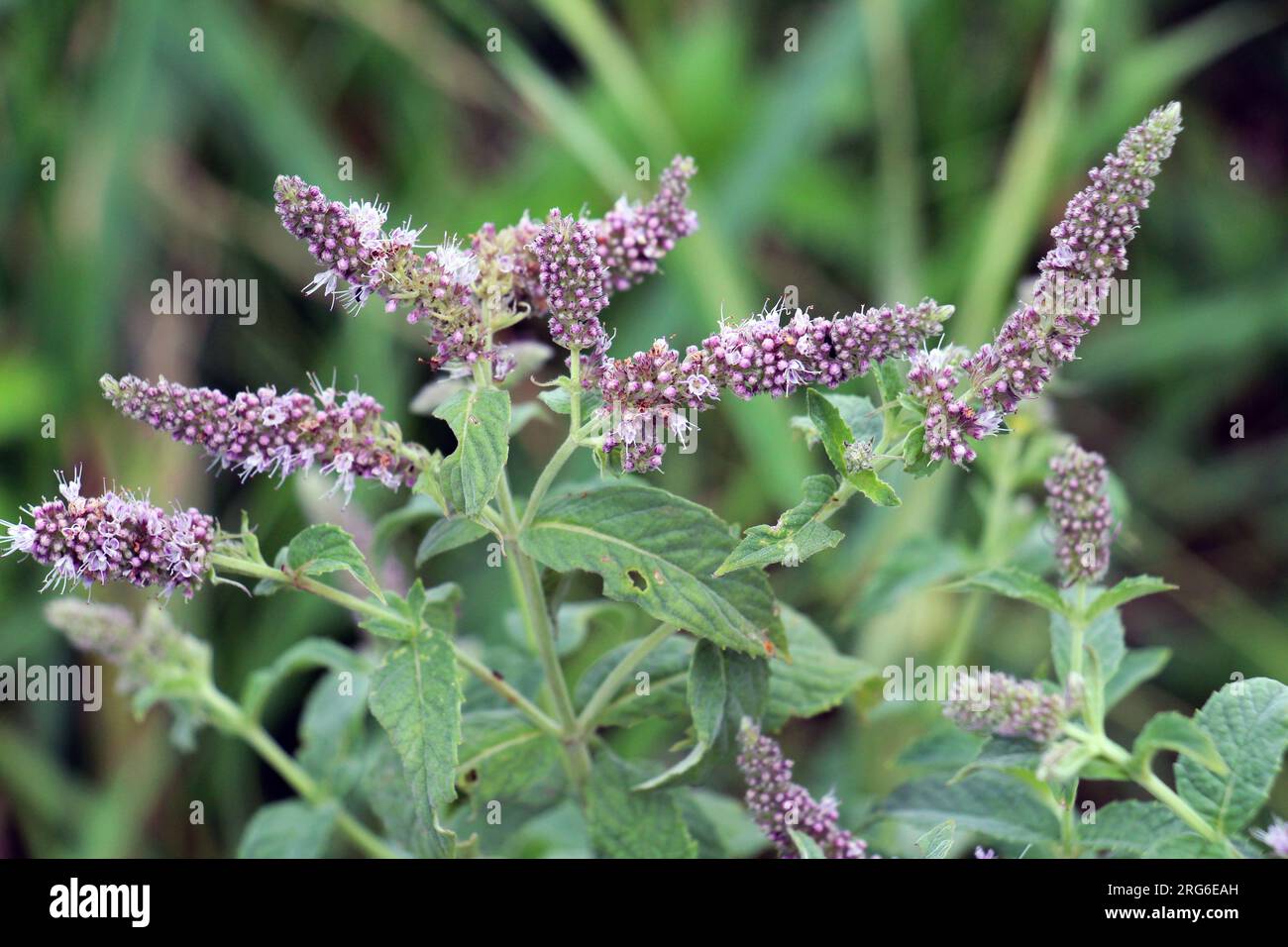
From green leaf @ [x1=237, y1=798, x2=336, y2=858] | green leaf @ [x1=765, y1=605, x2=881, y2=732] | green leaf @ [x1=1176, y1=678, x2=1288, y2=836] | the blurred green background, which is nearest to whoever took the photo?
green leaf @ [x1=1176, y1=678, x2=1288, y2=836]

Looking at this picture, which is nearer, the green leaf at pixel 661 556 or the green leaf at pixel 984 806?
the green leaf at pixel 661 556

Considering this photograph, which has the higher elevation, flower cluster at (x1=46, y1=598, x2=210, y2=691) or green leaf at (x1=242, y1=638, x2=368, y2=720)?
flower cluster at (x1=46, y1=598, x2=210, y2=691)

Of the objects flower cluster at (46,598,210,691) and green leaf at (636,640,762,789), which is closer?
green leaf at (636,640,762,789)

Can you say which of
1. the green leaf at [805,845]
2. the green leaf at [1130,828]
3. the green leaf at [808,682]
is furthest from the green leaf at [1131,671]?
the green leaf at [805,845]

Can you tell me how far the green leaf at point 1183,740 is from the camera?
1.38 m

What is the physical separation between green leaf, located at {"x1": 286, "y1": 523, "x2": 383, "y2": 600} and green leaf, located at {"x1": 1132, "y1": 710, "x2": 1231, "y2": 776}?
819mm

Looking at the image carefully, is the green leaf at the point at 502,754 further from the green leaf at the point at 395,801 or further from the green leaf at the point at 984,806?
the green leaf at the point at 984,806

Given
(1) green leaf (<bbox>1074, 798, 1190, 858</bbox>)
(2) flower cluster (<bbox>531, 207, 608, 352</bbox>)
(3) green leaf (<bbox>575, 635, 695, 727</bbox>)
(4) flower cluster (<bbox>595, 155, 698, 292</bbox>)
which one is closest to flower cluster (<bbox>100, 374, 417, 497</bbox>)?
(2) flower cluster (<bbox>531, 207, 608, 352</bbox>)

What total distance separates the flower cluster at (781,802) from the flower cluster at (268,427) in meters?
0.49

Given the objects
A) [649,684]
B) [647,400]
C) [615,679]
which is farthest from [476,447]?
[649,684]

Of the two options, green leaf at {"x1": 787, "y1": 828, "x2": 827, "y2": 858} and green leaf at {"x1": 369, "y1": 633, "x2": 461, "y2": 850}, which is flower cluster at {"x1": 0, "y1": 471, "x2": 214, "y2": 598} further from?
green leaf at {"x1": 787, "y1": 828, "x2": 827, "y2": 858}

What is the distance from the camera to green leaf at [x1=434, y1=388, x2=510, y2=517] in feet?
4.47

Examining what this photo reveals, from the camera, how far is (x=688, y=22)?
400 centimetres
